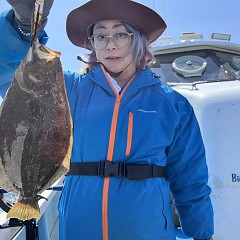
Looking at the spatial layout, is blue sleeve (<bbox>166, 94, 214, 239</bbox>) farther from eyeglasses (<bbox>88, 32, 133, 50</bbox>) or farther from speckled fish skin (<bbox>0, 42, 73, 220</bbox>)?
speckled fish skin (<bbox>0, 42, 73, 220</bbox>)

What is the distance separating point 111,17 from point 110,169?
99 cm

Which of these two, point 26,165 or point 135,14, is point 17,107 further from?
point 135,14

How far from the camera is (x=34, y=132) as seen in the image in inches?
66.4

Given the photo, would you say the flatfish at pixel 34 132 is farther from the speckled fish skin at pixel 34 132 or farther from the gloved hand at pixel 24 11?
the gloved hand at pixel 24 11

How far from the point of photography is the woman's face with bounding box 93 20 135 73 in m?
2.37

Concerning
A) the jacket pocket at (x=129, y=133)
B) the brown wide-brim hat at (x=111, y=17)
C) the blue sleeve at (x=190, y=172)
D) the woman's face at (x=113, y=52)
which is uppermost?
the brown wide-brim hat at (x=111, y=17)

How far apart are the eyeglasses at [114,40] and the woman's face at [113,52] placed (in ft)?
0.05

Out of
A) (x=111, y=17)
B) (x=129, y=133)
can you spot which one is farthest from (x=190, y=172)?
(x=111, y=17)

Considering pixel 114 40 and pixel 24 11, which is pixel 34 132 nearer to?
pixel 24 11

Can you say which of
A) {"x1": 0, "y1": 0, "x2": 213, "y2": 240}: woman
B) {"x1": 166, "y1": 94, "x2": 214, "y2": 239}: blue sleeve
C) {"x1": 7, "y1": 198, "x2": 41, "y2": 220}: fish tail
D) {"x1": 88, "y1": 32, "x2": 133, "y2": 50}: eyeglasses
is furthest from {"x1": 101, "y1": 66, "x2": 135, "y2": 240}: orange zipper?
{"x1": 7, "y1": 198, "x2": 41, "y2": 220}: fish tail

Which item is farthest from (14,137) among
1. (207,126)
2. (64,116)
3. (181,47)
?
(181,47)

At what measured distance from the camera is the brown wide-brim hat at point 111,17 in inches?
95.4

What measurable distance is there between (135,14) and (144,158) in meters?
0.96

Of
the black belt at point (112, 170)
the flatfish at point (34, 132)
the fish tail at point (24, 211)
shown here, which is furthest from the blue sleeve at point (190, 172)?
the fish tail at point (24, 211)
